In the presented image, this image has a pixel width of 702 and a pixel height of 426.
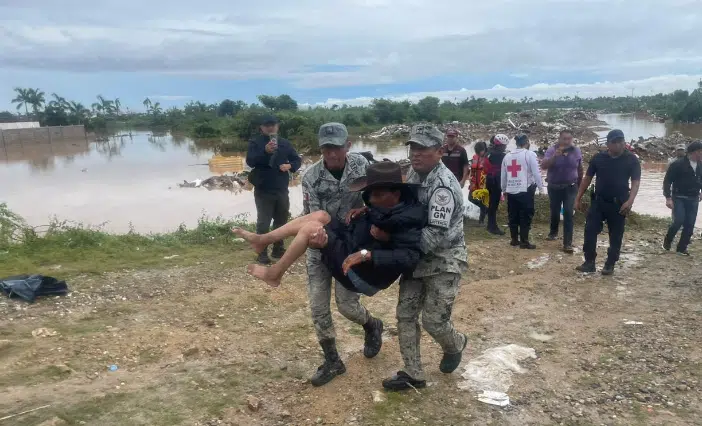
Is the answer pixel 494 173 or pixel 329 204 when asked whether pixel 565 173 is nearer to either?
pixel 494 173

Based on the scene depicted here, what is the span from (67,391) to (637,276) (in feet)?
19.0

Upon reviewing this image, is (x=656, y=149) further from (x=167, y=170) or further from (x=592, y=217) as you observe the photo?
(x=167, y=170)

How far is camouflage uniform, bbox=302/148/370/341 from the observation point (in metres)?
3.29

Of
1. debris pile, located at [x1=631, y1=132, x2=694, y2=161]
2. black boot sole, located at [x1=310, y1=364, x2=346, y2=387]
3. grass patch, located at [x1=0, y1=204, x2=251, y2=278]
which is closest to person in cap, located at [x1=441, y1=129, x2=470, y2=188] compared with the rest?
grass patch, located at [x1=0, y1=204, x2=251, y2=278]

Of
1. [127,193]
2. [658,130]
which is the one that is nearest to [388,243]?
[127,193]

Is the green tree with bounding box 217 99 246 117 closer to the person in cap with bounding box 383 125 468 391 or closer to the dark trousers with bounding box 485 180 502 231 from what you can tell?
the dark trousers with bounding box 485 180 502 231

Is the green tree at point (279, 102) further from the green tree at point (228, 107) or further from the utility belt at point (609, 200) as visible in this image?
the utility belt at point (609, 200)

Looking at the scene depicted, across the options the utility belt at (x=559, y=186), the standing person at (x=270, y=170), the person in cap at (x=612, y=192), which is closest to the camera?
the person in cap at (x=612, y=192)

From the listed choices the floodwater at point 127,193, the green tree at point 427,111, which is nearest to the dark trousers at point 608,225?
the floodwater at point 127,193

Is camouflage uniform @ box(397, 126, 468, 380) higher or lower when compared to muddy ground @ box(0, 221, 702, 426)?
higher

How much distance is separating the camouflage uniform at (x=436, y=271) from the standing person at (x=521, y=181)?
407cm

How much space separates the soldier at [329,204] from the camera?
10.6 feet

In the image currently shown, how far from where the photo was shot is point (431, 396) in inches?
123

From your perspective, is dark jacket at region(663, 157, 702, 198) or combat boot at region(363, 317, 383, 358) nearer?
combat boot at region(363, 317, 383, 358)
